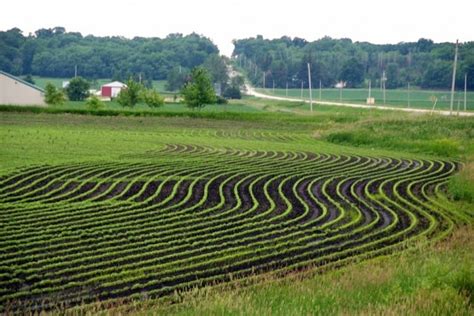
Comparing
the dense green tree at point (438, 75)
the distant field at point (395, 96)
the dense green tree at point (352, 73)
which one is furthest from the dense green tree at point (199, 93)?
the dense green tree at point (352, 73)

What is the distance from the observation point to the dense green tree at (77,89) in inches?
3610

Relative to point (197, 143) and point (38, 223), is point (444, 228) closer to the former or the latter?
point (38, 223)

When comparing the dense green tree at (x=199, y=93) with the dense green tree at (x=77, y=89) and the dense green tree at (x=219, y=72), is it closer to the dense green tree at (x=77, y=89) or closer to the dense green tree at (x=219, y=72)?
the dense green tree at (x=77, y=89)

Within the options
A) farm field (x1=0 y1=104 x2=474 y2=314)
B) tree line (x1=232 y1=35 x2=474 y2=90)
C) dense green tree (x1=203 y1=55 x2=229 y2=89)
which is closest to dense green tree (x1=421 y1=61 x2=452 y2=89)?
tree line (x1=232 y1=35 x2=474 y2=90)

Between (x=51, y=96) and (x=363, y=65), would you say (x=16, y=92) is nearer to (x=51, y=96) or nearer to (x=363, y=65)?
(x=51, y=96)

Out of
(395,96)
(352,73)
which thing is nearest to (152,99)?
(395,96)

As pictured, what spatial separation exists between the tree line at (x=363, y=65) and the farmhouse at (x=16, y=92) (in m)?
47.3

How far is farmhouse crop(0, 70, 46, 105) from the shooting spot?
2901 inches

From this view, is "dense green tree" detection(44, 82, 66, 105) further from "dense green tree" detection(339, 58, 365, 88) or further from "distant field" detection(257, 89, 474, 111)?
"dense green tree" detection(339, 58, 365, 88)

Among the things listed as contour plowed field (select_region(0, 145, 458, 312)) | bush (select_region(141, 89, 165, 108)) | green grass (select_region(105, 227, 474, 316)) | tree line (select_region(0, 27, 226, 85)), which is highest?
tree line (select_region(0, 27, 226, 85))

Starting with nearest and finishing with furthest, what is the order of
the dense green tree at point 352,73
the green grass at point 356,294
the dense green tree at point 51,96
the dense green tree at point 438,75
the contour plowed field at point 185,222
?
1. the green grass at point 356,294
2. the contour plowed field at point 185,222
3. the dense green tree at point 51,96
4. the dense green tree at point 438,75
5. the dense green tree at point 352,73

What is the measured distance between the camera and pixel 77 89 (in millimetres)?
91750

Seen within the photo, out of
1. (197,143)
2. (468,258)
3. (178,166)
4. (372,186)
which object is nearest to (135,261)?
(468,258)

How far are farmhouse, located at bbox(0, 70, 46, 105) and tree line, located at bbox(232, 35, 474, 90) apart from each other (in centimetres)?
4730
